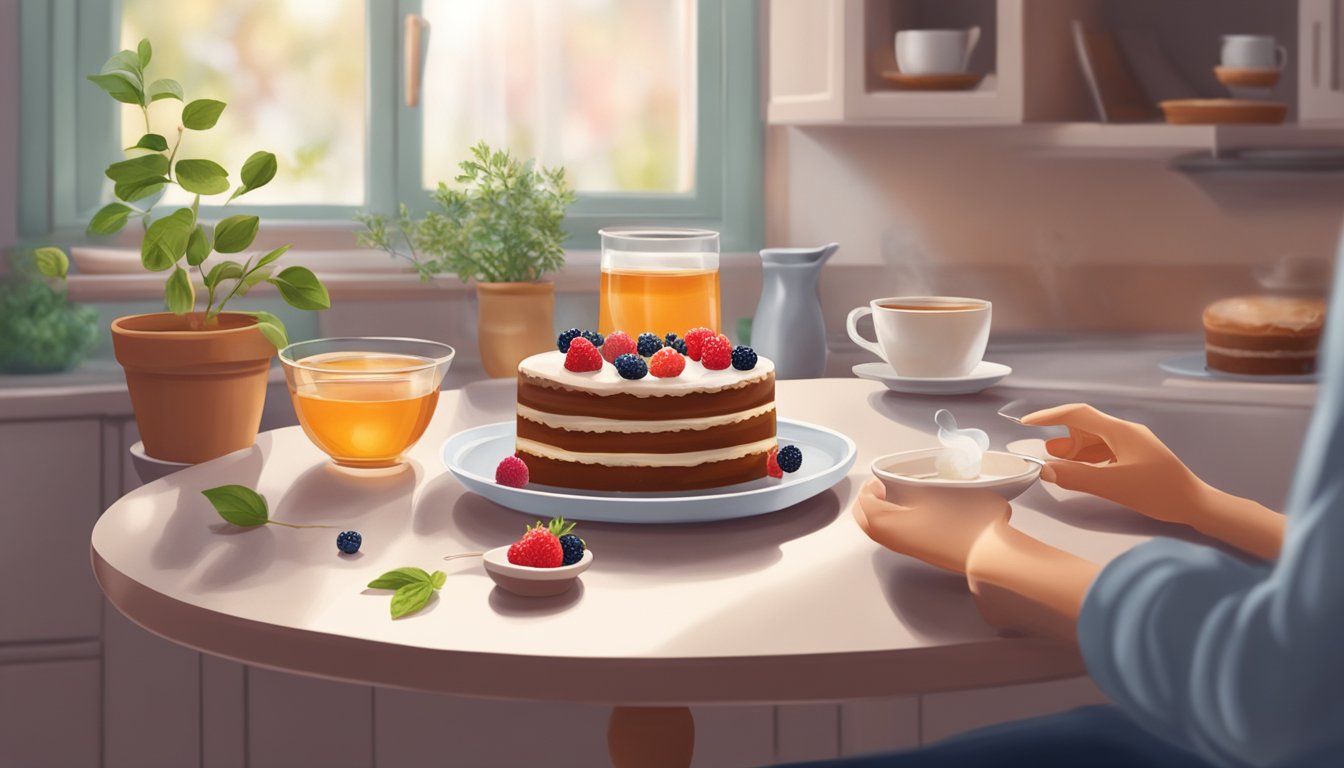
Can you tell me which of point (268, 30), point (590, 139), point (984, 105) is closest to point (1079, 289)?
point (984, 105)

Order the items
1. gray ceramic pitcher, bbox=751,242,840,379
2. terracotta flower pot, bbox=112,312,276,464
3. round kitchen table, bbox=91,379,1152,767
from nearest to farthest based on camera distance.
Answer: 1. round kitchen table, bbox=91,379,1152,767
2. terracotta flower pot, bbox=112,312,276,464
3. gray ceramic pitcher, bbox=751,242,840,379

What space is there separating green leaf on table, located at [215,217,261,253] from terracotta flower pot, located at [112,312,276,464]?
0.09 metres

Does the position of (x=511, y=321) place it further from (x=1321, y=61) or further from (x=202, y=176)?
(x=1321, y=61)

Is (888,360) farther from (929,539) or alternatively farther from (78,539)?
(78,539)

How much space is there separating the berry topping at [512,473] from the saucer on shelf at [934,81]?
52.5 inches

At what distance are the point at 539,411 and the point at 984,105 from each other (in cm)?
131

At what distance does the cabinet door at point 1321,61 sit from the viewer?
2.06m

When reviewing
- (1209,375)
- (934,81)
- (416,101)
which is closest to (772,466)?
(1209,375)

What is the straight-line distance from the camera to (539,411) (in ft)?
3.65

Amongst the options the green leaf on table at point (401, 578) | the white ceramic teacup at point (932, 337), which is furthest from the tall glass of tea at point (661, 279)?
the green leaf on table at point (401, 578)

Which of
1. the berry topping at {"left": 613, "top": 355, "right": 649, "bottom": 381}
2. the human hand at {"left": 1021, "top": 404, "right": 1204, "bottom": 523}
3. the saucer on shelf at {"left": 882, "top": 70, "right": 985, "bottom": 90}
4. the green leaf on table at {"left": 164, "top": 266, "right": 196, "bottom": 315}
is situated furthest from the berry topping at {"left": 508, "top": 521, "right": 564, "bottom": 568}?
the saucer on shelf at {"left": 882, "top": 70, "right": 985, "bottom": 90}

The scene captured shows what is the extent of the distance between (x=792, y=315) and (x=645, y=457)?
79cm

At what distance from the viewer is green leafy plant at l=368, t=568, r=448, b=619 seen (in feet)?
2.75

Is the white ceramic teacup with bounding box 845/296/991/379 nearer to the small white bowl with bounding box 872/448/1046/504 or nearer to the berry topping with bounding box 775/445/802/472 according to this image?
the berry topping with bounding box 775/445/802/472
